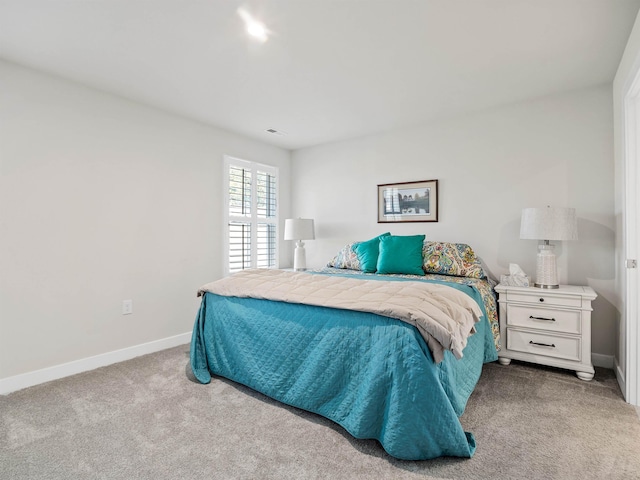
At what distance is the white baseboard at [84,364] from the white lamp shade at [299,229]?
1598 millimetres

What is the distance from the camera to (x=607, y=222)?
2861 mm

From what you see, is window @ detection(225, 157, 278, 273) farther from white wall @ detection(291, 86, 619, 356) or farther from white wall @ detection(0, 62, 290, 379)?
white wall @ detection(291, 86, 619, 356)

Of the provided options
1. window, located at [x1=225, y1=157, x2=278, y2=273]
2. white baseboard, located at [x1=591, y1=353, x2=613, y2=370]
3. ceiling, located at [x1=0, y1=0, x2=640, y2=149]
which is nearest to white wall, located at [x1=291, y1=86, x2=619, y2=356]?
white baseboard, located at [x1=591, y1=353, x2=613, y2=370]

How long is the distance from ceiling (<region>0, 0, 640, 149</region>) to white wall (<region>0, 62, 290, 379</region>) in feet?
0.91

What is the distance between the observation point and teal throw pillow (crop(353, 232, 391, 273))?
3.56 metres

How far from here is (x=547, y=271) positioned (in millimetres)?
2828

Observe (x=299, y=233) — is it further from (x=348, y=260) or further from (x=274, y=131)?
(x=274, y=131)

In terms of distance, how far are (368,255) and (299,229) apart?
1032 millimetres

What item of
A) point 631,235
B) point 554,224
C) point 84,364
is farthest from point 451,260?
point 84,364

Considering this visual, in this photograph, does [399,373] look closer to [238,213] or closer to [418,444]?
[418,444]

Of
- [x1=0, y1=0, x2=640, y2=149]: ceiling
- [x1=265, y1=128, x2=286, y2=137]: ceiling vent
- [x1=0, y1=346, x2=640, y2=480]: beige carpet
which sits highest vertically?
[x1=0, y1=0, x2=640, y2=149]: ceiling

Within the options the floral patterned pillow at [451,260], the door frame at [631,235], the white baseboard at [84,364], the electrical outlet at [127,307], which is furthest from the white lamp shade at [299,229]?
the door frame at [631,235]

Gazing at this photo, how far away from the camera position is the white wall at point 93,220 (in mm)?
2512

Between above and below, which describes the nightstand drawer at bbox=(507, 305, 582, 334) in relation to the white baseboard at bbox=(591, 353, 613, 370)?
above
